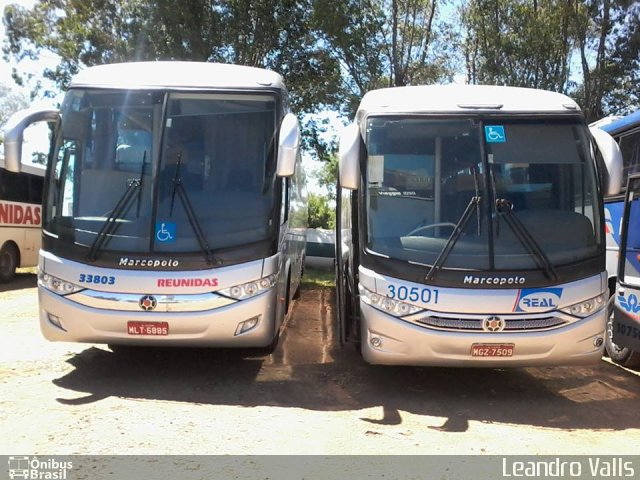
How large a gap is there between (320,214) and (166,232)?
27.6m

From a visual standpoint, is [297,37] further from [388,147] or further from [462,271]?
[462,271]

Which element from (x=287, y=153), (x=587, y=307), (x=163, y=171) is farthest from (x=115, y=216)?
(x=587, y=307)

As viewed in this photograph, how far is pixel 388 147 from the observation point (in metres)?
6.07

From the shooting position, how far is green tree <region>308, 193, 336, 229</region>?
3206cm

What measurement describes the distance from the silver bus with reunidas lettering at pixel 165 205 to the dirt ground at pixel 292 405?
1.96 feet

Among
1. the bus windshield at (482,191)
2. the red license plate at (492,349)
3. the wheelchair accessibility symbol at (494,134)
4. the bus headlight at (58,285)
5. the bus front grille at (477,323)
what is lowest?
the red license plate at (492,349)

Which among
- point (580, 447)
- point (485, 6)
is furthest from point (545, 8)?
point (580, 447)

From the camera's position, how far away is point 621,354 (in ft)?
24.8

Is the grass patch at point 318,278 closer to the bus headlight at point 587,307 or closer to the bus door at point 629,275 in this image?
the bus door at point 629,275

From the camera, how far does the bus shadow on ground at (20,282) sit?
1452 centimetres

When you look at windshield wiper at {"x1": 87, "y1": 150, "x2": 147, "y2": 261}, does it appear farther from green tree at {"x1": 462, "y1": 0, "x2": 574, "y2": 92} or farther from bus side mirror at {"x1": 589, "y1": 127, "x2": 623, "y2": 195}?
green tree at {"x1": 462, "y1": 0, "x2": 574, "y2": 92}

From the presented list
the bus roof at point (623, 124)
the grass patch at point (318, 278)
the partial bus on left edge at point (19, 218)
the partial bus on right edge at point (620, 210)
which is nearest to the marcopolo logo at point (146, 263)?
the partial bus on right edge at point (620, 210)
